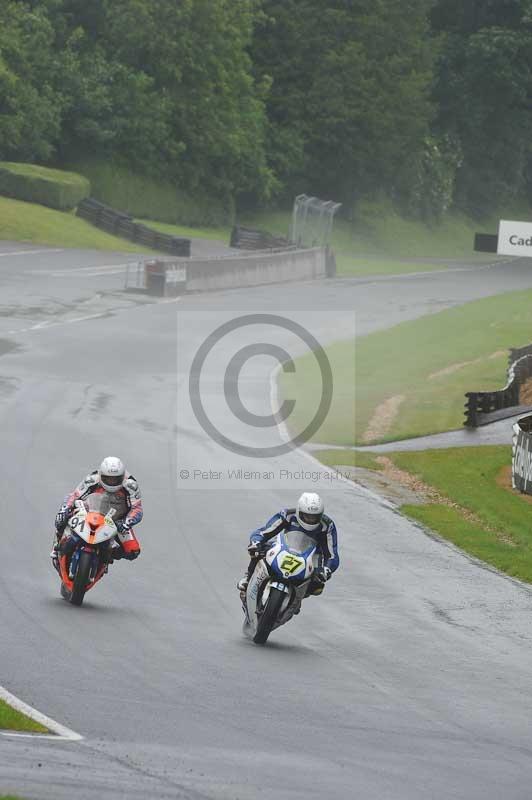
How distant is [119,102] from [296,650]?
71060 millimetres

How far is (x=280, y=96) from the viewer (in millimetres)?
99500

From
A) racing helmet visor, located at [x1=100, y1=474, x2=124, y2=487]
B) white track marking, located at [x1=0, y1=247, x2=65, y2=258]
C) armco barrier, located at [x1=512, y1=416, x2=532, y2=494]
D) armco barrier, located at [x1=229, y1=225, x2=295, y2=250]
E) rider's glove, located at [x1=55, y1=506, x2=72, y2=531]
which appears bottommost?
armco barrier, located at [x1=229, y1=225, x2=295, y2=250]

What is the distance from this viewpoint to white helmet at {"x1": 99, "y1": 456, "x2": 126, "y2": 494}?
54.2 ft

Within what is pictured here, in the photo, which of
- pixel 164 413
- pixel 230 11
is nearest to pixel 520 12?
pixel 230 11

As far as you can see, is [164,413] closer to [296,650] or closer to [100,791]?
[296,650]

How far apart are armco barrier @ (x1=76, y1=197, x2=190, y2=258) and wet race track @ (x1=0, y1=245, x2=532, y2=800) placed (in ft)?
120

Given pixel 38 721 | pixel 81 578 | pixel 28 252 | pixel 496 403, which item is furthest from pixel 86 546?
pixel 28 252

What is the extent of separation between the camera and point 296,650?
15609 mm

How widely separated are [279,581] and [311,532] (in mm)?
705

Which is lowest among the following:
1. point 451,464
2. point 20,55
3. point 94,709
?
point 451,464

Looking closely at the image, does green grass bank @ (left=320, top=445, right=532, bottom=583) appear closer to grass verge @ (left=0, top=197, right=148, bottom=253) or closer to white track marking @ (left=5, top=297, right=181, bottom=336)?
white track marking @ (left=5, top=297, right=181, bottom=336)

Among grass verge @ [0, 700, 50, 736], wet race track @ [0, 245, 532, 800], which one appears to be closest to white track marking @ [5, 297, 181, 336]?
wet race track @ [0, 245, 532, 800]

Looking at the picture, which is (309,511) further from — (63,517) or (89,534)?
(63,517)

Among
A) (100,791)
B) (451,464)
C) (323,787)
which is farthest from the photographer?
(451,464)
